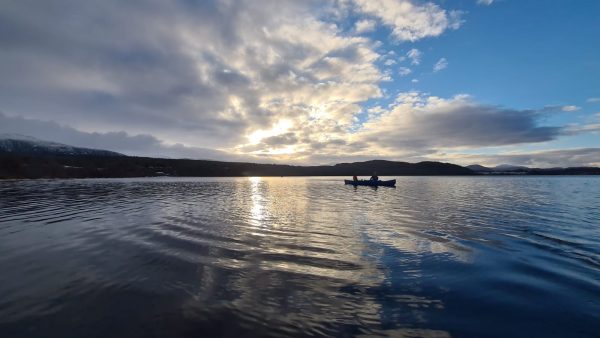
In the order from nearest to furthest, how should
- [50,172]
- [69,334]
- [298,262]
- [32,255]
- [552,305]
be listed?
[69,334], [552,305], [298,262], [32,255], [50,172]

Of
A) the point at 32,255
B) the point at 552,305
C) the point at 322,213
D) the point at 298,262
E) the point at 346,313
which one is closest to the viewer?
the point at 346,313

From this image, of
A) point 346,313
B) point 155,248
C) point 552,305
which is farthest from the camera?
point 155,248

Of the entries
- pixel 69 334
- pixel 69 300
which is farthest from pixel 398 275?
pixel 69 300

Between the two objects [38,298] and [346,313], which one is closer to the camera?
[346,313]

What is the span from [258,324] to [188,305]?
8.06 ft

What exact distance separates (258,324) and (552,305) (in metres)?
8.90

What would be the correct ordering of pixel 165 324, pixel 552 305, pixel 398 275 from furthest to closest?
pixel 398 275, pixel 552 305, pixel 165 324

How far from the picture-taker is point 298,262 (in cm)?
1295

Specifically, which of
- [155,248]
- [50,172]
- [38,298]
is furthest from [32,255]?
[50,172]

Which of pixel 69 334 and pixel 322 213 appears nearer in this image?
pixel 69 334

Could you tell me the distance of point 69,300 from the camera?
9.13 metres

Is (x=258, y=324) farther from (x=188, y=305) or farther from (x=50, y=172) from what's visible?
(x=50, y=172)

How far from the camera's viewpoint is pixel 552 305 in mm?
9117

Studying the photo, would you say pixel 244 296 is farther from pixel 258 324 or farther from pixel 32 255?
pixel 32 255
